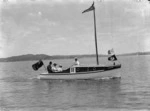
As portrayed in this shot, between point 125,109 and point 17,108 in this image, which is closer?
point 125,109

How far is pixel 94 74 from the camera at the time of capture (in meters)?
42.5

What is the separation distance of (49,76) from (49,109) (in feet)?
75.0

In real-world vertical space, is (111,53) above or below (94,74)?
above

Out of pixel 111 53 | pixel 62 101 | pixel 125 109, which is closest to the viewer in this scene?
pixel 125 109

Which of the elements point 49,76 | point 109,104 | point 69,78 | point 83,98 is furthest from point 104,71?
point 109,104

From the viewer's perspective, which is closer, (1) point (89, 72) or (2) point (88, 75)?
(1) point (89, 72)

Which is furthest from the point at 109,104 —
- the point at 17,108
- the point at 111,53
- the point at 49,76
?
the point at 49,76

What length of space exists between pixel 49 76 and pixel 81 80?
5323 millimetres

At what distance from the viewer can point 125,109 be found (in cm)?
→ 2134

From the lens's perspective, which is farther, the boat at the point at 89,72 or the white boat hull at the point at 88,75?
the white boat hull at the point at 88,75

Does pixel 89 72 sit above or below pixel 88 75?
above

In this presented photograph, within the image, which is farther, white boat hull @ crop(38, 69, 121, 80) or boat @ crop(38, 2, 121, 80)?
white boat hull @ crop(38, 69, 121, 80)

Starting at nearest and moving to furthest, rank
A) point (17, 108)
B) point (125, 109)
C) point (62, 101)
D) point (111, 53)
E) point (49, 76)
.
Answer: point (125, 109) < point (17, 108) < point (62, 101) < point (111, 53) < point (49, 76)

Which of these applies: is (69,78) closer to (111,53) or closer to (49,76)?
(49,76)
